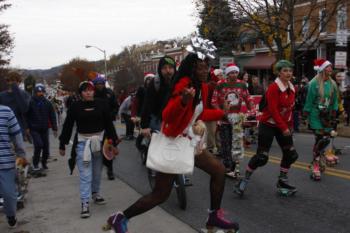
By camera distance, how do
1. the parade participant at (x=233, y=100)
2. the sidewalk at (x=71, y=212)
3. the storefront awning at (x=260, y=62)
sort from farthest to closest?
1. the storefront awning at (x=260, y=62)
2. the parade participant at (x=233, y=100)
3. the sidewalk at (x=71, y=212)

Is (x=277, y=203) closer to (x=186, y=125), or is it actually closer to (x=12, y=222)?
(x=186, y=125)

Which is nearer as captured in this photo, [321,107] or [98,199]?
[98,199]

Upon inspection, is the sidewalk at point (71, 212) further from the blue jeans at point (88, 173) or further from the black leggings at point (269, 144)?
the black leggings at point (269, 144)

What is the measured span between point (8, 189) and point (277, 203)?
347 cm

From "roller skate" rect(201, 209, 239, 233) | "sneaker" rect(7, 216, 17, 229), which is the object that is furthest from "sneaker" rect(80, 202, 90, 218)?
"roller skate" rect(201, 209, 239, 233)

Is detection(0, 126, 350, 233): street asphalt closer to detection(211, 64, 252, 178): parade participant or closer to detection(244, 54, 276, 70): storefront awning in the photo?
detection(211, 64, 252, 178): parade participant

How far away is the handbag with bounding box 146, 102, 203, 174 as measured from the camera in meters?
4.41

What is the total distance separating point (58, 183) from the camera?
8664 mm

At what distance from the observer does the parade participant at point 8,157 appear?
550 centimetres

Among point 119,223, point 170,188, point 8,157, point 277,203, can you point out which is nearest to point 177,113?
point 170,188

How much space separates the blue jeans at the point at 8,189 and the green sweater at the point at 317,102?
4724 mm

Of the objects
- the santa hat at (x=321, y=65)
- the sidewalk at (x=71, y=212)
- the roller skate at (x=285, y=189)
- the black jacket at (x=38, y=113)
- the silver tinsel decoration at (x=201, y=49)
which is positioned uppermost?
the silver tinsel decoration at (x=201, y=49)

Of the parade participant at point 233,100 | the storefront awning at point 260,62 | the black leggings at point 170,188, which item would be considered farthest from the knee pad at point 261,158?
the storefront awning at point 260,62

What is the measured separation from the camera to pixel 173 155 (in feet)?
14.5
